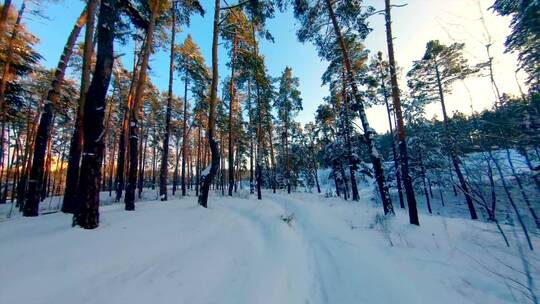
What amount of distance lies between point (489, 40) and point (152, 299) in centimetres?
536

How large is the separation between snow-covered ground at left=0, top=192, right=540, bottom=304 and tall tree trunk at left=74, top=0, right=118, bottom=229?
1.36 ft

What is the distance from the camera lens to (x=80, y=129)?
26.5 feet

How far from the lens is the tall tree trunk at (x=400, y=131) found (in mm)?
7699

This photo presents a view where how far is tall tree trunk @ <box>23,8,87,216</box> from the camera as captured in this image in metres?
7.64

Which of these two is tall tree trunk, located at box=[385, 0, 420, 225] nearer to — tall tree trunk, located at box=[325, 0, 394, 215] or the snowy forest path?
tall tree trunk, located at box=[325, 0, 394, 215]

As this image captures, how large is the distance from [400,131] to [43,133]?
12.5 meters

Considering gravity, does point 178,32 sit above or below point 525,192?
above

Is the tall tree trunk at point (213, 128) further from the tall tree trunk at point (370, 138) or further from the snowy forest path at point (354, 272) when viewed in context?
the tall tree trunk at point (370, 138)

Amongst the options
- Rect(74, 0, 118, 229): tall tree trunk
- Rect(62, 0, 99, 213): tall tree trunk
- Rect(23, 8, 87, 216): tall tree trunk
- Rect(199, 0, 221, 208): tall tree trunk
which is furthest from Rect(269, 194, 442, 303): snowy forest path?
Rect(23, 8, 87, 216): tall tree trunk

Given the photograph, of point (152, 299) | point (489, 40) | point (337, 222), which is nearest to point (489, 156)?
point (489, 40)

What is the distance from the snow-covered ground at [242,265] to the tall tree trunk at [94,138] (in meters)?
0.41

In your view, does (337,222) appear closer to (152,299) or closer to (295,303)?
(295,303)

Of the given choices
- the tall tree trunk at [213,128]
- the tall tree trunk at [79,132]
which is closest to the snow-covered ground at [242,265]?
the tall tree trunk at [79,132]

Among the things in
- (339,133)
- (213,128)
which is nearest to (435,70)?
(339,133)
